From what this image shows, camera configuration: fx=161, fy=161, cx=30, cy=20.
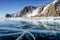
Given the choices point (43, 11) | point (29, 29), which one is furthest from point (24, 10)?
point (43, 11)

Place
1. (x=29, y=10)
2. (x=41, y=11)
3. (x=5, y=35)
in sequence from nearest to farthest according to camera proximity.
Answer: (x=5, y=35)
(x=29, y=10)
(x=41, y=11)

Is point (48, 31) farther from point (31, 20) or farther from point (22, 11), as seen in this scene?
point (22, 11)

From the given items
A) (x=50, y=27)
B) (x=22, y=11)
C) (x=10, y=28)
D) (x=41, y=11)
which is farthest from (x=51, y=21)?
(x=10, y=28)

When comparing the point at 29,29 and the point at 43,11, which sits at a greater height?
the point at 43,11

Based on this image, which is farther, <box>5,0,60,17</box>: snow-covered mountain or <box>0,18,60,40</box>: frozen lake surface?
<box>5,0,60,17</box>: snow-covered mountain

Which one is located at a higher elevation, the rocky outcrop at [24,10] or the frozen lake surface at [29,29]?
the rocky outcrop at [24,10]

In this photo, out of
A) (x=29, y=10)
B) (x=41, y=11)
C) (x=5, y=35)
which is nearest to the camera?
(x=5, y=35)

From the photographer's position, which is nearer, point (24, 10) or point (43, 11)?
point (24, 10)

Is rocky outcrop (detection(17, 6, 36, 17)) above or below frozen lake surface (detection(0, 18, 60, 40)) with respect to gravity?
above

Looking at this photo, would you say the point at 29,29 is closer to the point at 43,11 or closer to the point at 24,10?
the point at 24,10

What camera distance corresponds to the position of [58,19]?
2.94 m

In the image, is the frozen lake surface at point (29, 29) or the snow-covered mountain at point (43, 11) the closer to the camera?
the frozen lake surface at point (29, 29)

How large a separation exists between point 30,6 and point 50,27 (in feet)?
1.77

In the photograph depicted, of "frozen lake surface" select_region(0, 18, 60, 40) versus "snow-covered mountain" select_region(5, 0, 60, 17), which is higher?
"snow-covered mountain" select_region(5, 0, 60, 17)
